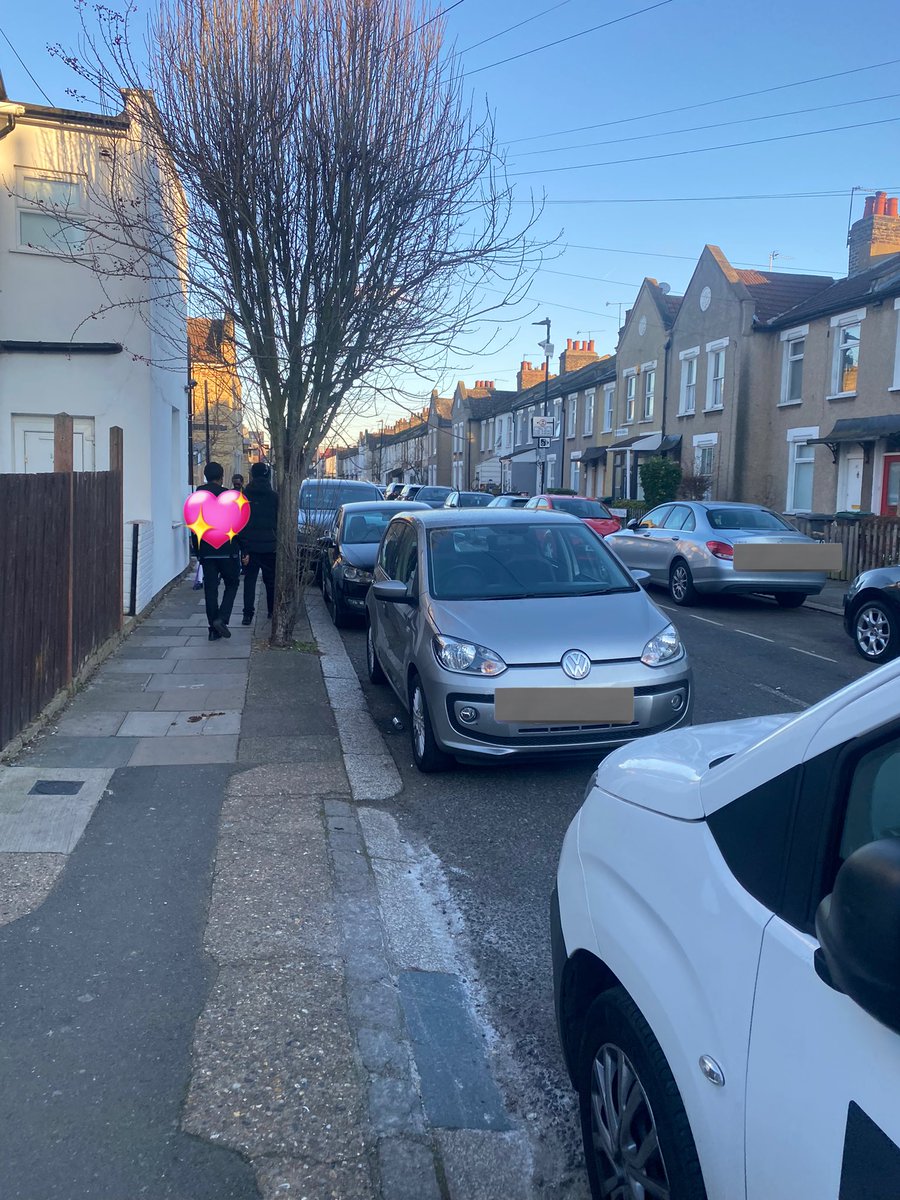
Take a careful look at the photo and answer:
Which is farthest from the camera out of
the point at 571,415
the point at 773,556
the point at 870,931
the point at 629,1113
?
the point at 571,415

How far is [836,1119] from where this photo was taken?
5.05ft

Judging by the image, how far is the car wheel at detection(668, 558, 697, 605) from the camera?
14703 millimetres

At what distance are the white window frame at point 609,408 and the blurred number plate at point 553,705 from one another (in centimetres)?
3345

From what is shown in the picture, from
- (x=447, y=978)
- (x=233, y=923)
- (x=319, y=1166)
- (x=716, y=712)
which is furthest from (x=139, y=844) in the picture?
(x=716, y=712)

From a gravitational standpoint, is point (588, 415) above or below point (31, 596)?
above

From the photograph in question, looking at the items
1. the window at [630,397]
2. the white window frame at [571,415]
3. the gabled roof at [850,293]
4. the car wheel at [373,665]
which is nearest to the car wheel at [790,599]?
the car wheel at [373,665]

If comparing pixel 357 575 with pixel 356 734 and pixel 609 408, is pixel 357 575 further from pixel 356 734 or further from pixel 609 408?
pixel 609 408

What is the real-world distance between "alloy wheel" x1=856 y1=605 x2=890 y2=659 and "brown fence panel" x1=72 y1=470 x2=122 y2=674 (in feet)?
24.6

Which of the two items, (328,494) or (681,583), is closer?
(681,583)

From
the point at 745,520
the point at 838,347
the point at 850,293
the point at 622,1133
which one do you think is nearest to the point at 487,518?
the point at 622,1133

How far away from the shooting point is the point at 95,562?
8984 mm

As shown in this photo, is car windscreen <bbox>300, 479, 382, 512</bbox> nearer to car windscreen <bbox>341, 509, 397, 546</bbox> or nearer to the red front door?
car windscreen <bbox>341, 509, 397, 546</bbox>

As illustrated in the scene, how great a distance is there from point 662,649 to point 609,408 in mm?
33982

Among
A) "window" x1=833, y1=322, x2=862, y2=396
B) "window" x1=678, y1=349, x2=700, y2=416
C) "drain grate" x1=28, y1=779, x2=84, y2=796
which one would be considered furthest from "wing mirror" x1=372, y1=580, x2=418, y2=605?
"window" x1=678, y1=349, x2=700, y2=416
